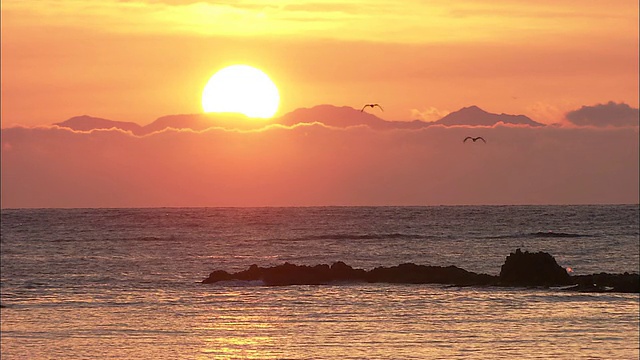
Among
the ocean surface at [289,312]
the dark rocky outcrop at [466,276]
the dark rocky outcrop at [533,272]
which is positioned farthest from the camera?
the dark rocky outcrop at [533,272]

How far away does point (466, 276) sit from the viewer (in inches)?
2500

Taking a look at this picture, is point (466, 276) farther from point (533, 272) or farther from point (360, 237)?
point (360, 237)

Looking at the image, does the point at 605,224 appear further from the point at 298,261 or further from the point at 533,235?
the point at 298,261

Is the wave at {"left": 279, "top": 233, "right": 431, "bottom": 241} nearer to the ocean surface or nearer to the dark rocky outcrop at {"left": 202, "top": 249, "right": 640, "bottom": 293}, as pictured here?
the ocean surface

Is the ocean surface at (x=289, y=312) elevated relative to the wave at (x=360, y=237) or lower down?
lower down

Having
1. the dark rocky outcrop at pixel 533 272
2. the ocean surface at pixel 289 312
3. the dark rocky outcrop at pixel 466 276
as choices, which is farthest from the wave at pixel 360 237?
the dark rocky outcrop at pixel 533 272

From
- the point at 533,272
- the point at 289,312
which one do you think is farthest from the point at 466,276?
the point at 289,312

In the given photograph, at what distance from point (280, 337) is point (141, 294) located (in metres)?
21.1

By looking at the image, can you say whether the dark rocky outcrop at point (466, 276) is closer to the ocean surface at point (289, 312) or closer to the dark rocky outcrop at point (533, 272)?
the dark rocky outcrop at point (533, 272)

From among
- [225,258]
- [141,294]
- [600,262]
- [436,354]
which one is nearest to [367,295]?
[141,294]

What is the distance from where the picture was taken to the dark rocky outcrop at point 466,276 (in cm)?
5966

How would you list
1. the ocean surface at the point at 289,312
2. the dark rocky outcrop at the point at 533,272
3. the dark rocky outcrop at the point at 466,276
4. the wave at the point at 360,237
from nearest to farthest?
the ocean surface at the point at 289,312 → the dark rocky outcrop at the point at 466,276 → the dark rocky outcrop at the point at 533,272 → the wave at the point at 360,237

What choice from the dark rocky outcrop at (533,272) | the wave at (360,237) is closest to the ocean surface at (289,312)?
→ the dark rocky outcrop at (533,272)

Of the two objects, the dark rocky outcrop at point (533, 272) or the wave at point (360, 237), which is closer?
the dark rocky outcrop at point (533, 272)
